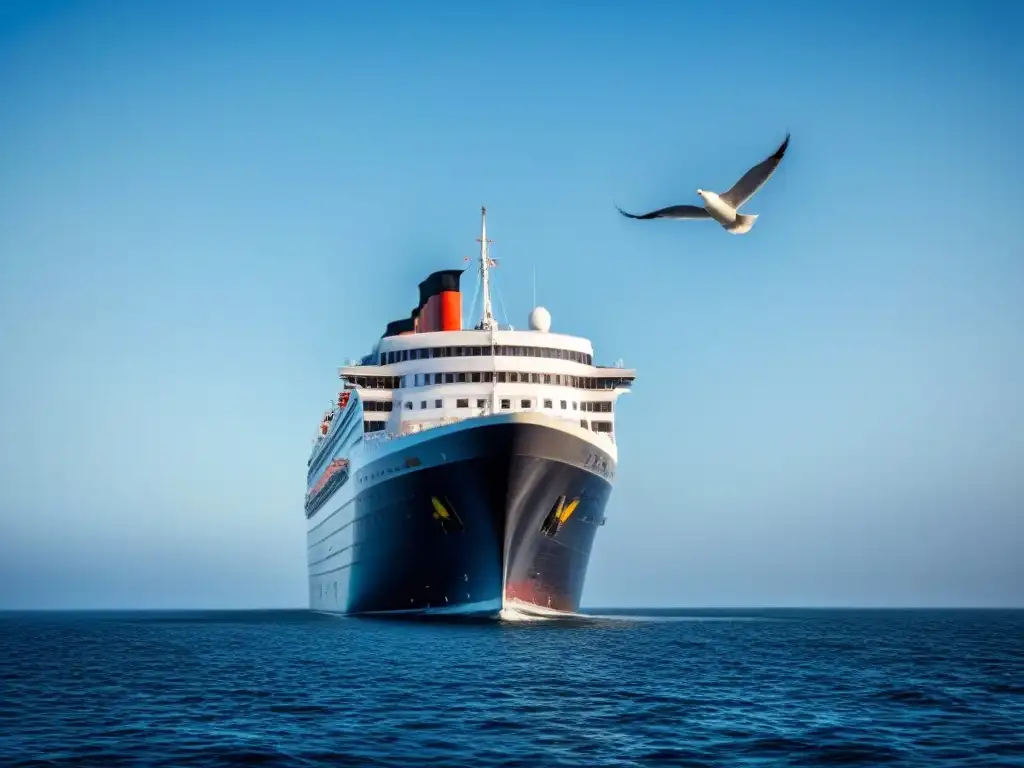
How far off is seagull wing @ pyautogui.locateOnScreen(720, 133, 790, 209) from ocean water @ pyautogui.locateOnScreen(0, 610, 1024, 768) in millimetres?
9939

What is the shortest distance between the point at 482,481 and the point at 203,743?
1102 inches

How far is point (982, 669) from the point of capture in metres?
41.4

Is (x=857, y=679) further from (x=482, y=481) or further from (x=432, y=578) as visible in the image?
(x=432, y=578)

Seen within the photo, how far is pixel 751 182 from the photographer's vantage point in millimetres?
21234

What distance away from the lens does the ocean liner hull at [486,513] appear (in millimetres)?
50125

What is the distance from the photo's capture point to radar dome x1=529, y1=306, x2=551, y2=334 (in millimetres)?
65500

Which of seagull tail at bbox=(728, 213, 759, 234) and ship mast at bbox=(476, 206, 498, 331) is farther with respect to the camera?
ship mast at bbox=(476, 206, 498, 331)

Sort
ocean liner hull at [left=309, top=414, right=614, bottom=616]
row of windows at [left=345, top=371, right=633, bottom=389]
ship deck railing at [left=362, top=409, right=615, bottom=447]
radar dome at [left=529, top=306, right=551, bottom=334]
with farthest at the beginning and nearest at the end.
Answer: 1. radar dome at [left=529, top=306, right=551, bottom=334]
2. row of windows at [left=345, top=371, right=633, bottom=389]
3. ship deck railing at [left=362, top=409, right=615, bottom=447]
4. ocean liner hull at [left=309, top=414, right=614, bottom=616]

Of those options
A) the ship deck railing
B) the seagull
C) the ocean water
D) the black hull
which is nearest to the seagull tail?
the seagull

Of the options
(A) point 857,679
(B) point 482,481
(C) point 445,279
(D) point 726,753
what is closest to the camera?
(D) point 726,753

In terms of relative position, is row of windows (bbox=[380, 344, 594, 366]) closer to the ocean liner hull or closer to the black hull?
the ocean liner hull

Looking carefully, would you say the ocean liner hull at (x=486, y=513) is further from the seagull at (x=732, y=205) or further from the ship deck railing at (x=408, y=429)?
the seagull at (x=732, y=205)

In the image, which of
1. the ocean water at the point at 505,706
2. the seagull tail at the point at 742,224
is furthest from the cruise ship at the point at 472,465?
the seagull tail at the point at 742,224

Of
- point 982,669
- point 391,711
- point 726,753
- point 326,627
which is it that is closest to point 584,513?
point 326,627
